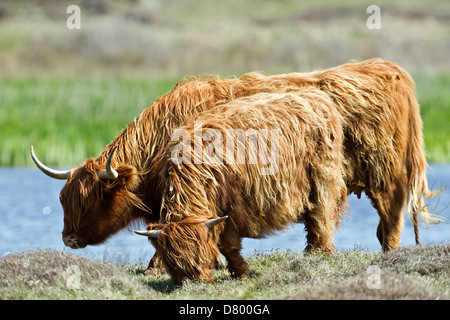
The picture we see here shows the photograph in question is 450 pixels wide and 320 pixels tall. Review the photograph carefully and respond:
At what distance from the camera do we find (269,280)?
6.43 m

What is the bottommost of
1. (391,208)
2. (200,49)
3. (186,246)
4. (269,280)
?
(269,280)

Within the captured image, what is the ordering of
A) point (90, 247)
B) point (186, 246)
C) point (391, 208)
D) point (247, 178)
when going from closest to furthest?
1. point (186, 246)
2. point (247, 178)
3. point (391, 208)
4. point (90, 247)

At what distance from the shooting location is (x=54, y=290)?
5.95m

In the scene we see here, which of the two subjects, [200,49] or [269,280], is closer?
[269,280]

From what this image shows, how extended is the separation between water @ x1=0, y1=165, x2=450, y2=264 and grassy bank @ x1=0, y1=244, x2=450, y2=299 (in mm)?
844

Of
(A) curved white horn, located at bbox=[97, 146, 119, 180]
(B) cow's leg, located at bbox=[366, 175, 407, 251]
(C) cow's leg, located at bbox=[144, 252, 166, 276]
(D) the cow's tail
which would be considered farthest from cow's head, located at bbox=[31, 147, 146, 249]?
(D) the cow's tail

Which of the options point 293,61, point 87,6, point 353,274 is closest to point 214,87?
point 353,274

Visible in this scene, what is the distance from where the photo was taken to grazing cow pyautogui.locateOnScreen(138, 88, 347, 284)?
20.1 feet

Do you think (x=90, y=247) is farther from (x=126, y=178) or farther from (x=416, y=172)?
(x=416, y=172)

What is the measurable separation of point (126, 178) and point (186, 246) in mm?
1151

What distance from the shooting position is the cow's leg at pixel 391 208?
7.80 meters

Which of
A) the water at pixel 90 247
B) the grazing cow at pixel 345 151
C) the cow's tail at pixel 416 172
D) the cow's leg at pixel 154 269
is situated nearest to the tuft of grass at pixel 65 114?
the water at pixel 90 247

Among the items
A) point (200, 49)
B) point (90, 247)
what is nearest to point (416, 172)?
point (90, 247)
